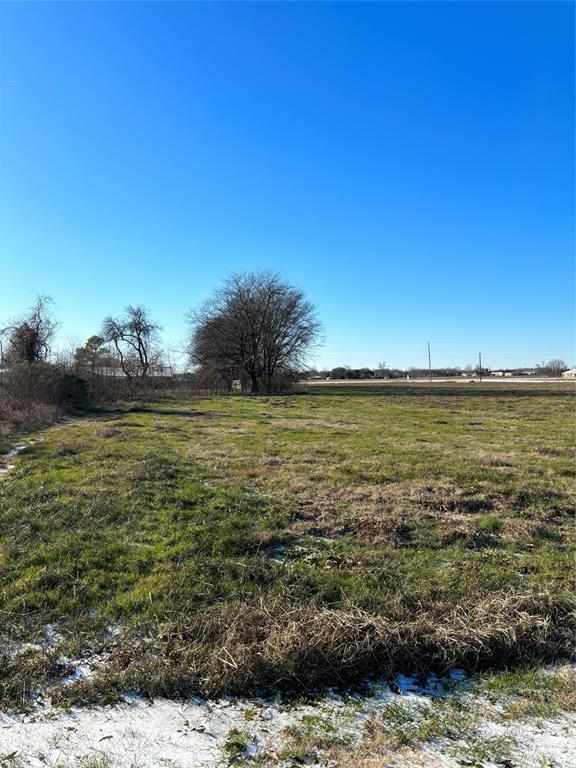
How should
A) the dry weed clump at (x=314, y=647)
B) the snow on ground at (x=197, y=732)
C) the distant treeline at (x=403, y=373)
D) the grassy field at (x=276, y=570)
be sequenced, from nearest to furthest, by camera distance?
the snow on ground at (x=197, y=732), the dry weed clump at (x=314, y=647), the grassy field at (x=276, y=570), the distant treeline at (x=403, y=373)

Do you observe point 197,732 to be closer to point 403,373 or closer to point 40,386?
point 40,386

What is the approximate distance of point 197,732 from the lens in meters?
2.59

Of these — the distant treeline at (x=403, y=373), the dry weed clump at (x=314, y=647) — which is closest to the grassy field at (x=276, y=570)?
the dry weed clump at (x=314, y=647)

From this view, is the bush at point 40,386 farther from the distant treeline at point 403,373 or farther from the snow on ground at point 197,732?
the distant treeline at point 403,373

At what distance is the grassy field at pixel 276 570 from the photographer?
3.16 meters

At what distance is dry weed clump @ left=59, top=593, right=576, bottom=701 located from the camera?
2.98 m

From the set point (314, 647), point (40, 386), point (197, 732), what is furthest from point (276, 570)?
point (40, 386)

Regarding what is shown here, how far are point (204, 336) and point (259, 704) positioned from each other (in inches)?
1586

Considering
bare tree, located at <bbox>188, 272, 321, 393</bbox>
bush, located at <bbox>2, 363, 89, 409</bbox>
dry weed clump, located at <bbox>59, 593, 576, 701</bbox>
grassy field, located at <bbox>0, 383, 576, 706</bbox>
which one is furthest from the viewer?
bare tree, located at <bbox>188, 272, 321, 393</bbox>

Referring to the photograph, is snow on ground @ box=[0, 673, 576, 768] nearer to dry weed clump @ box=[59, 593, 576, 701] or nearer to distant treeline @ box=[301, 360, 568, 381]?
dry weed clump @ box=[59, 593, 576, 701]

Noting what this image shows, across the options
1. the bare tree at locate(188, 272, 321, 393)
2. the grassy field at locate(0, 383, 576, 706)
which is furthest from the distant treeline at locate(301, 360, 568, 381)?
the grassy field at locate(0, 383, 576, 706)

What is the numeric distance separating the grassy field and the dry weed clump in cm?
1

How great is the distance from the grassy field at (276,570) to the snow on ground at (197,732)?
0.16 meters

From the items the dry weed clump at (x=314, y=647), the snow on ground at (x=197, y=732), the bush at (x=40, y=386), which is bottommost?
the snow on ground at (x=197, y=732)
